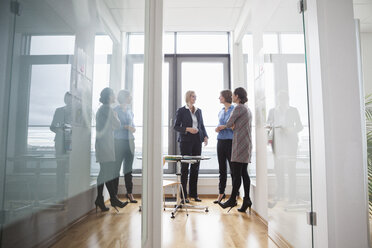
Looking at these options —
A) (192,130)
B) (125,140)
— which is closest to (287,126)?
(125,140)

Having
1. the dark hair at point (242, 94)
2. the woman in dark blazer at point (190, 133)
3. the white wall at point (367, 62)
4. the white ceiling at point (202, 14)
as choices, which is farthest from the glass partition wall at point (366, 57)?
the woman in dark blazer at point (190, 133)

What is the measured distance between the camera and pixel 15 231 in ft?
1.00

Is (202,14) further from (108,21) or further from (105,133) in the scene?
(105,133)

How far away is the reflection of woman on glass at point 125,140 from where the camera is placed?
31.7 inches

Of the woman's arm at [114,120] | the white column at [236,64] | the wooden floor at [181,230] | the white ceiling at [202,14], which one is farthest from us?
the white column at [236,64]

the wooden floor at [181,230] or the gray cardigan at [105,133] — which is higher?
the gray cardigan at [105,133]

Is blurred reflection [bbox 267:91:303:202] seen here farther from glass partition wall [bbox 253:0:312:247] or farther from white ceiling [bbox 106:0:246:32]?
white ceiling [bbox 106:0:246:32]

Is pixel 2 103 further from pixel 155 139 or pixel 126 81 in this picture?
pixel 155 139

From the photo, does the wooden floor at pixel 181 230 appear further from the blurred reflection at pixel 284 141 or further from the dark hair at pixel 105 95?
the blurred reflection at pixel 284 141

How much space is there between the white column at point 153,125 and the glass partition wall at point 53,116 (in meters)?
0.91

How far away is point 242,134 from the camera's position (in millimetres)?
3113

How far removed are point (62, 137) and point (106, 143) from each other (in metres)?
0.26

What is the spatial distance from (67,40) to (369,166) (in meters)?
1.81

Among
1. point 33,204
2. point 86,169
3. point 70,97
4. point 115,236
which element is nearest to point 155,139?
point 115,236
